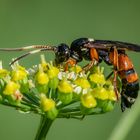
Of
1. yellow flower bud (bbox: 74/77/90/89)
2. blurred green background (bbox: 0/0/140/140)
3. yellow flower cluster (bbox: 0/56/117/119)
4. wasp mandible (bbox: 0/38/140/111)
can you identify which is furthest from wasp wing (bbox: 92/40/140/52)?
blurred green background (bbox: 0/0/140/140)

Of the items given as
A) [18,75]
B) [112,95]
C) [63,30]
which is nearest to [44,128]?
[18,75]

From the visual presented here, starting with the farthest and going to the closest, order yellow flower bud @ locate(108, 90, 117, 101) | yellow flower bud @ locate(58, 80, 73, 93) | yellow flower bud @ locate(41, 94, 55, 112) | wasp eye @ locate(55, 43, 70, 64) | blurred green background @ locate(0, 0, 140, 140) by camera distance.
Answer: blurred green background @ locate(0, 0, 140, 140), wasp eye @ locate(55, 43, 70, 64), yellow flower bud @ locate(108, 90, 117, 101), yellow flower bud @ locate(58, 80, 73, 93), yellow flower bud @ locate(41, 94, 55, 112)

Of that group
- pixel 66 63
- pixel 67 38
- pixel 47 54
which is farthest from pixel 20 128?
pixel 66 63

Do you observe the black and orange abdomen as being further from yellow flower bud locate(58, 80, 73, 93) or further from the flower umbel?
yellow flower bud locate(58, 80, 73, 93)

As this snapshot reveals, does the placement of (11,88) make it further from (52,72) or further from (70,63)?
(70,63)

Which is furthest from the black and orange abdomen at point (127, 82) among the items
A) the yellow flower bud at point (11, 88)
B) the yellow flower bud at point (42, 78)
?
the yellow flower bud at point (11, 88)
